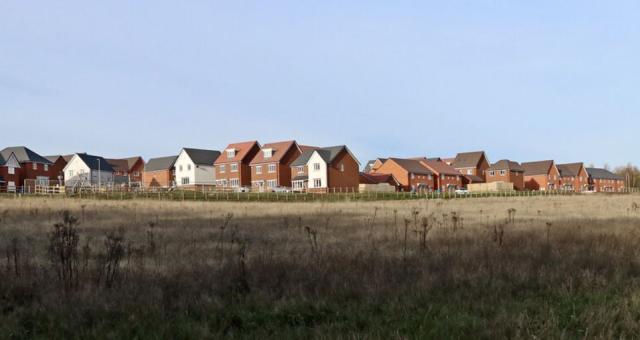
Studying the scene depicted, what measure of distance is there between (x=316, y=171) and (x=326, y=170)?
2011 mm

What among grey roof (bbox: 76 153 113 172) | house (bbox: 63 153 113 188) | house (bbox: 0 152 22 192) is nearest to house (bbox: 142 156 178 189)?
house (bbox: 63 153 113 188)

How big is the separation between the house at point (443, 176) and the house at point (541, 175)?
2404 cm

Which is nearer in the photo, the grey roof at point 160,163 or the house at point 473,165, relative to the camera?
the grey roof at point 160,163

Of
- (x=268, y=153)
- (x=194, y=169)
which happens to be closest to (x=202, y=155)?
(x=194, y=169)

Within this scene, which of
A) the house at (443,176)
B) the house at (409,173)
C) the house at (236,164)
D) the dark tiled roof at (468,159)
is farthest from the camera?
the dark tiled roof at (468,159)

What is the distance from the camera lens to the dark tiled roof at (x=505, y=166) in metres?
103

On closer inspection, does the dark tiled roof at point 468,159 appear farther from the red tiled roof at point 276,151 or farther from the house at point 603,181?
the red tiled roof at point 276,151

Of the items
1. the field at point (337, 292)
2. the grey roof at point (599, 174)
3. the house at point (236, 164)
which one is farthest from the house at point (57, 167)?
the grey roof at point (599, 174)

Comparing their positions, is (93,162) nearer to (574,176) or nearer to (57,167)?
(57,167)

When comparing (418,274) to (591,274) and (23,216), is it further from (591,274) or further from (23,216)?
(23,216)

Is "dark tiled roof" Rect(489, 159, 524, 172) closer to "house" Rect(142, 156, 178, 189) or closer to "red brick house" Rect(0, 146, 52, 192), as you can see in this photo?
"house" Rect(142, 156, 178, 189)

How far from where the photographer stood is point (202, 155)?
8694 centimetres

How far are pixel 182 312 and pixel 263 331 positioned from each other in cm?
128

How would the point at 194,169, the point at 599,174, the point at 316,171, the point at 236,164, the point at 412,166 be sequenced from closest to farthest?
the point at 316,171 < the point at 236,164 < the point at 194,169 < the point at 412,166 < the point at 599,174
